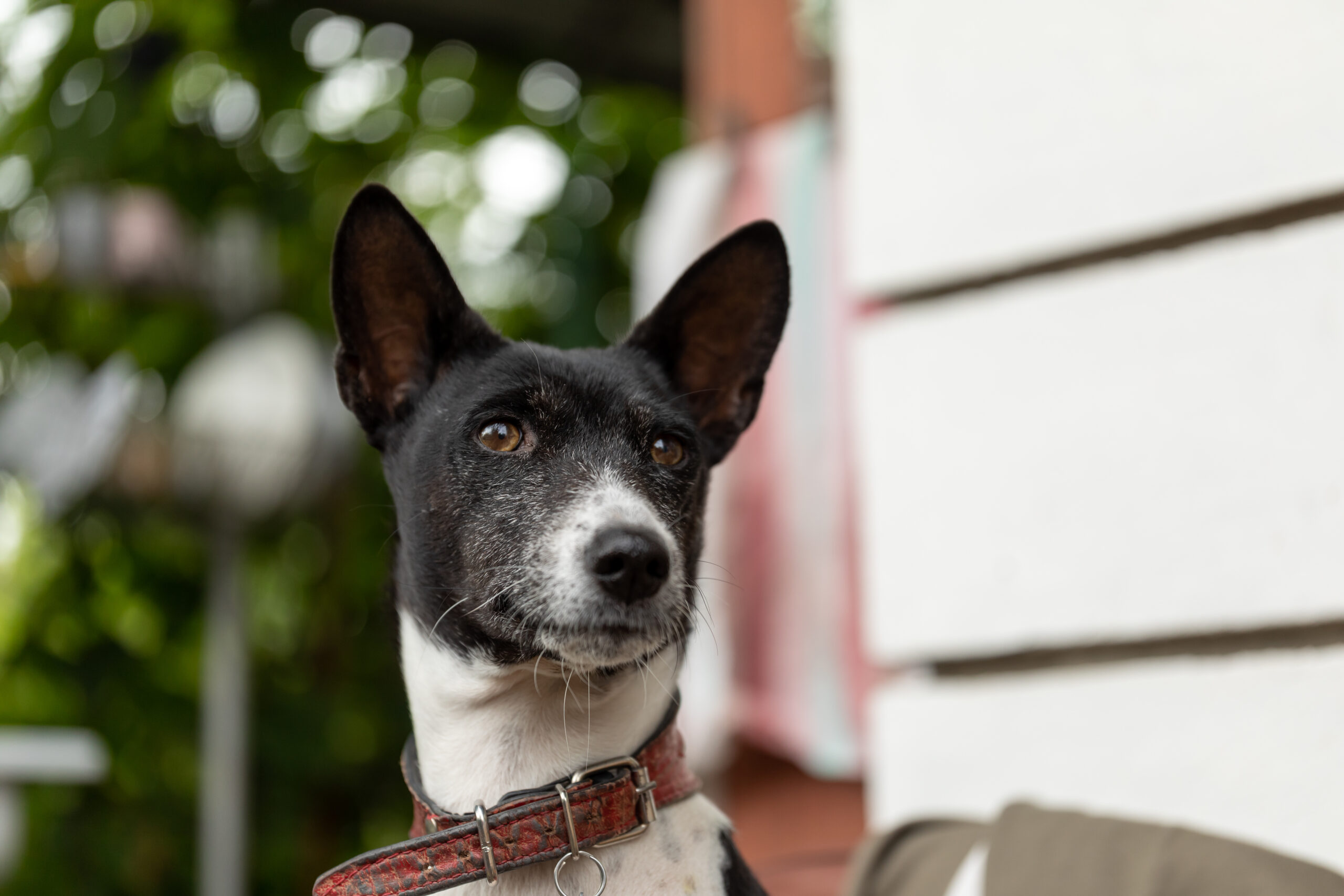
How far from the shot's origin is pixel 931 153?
110 inches

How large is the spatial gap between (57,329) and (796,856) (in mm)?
3235

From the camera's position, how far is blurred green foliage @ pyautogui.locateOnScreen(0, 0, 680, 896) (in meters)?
4.05

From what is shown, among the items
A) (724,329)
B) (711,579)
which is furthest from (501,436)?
(711,579)

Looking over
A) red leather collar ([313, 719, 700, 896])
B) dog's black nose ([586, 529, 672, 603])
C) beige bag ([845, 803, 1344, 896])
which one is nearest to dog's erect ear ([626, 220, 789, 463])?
dog's black nose ([586, 529, 672, 603])

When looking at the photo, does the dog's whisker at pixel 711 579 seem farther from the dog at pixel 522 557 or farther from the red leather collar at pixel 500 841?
the red leather collar at pixel 500 841

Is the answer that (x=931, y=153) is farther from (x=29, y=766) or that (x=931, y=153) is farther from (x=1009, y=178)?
(x=29, y=766)

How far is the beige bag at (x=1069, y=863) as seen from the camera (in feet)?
5.10

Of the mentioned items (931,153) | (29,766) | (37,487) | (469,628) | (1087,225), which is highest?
(931,153)

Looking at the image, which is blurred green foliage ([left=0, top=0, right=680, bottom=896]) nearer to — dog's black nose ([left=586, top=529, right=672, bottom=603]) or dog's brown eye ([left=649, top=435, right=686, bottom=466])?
dog's brown eye ([left=649, top=435, right=686, bottom=466])

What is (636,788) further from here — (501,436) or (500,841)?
(501,436)

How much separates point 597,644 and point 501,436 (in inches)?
10.8

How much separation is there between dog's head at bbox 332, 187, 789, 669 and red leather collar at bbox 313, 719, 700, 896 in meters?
0.14

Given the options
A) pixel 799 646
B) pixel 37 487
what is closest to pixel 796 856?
pixel 799 646

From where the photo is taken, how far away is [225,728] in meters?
3.71
